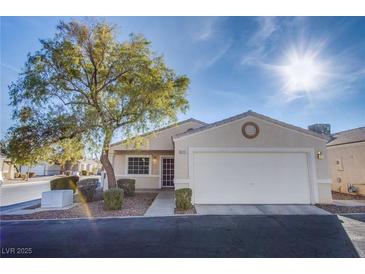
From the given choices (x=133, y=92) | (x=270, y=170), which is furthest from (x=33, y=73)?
(x=270, y=170)

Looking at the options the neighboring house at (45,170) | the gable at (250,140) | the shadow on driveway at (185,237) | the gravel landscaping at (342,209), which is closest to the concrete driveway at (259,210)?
the gravel landscaping at (342,209)

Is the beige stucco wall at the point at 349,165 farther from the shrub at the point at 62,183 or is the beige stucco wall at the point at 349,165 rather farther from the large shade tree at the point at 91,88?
the shrub at the point at 62,183

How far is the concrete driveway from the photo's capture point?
8.30 metres

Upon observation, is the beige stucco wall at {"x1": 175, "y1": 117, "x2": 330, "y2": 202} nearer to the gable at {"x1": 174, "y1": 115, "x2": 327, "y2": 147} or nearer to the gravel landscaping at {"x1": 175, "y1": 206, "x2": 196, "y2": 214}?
the gable at {"x1": 174, "y1": 115, "x2": 327, "y2": 147}

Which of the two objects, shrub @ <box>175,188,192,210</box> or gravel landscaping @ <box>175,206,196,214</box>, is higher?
shrub @ <box>175,188,192,210</box>

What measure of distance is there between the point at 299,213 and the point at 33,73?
12.2 metres

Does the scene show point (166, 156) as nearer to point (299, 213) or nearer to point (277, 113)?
point (277, 113)

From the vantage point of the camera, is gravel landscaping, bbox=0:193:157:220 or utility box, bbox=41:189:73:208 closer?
gravel landscaping, bbox=0:193:157:220

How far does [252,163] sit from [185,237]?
5943mm

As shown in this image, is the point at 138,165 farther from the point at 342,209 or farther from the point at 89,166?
the point at 89,166

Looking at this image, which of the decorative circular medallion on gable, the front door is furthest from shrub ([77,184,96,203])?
the decorative circular medallion on gable

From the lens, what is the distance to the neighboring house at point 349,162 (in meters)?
12.1

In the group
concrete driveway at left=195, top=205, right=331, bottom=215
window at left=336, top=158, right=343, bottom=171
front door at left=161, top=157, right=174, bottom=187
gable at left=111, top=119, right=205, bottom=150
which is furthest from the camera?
front door at left=161, top=157, right=174, bottom=187

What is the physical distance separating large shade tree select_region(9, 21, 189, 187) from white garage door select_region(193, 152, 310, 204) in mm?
3463
